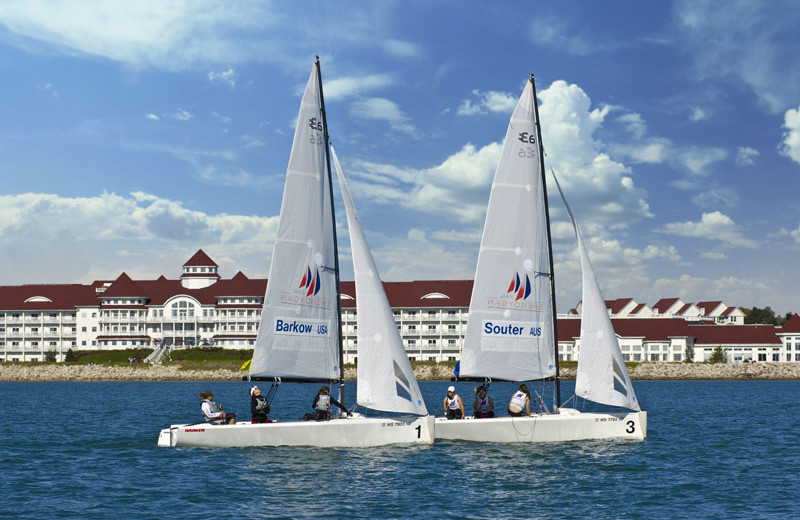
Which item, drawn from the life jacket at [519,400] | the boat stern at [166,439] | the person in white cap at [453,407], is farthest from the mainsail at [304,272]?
the life jacket at [519,400]

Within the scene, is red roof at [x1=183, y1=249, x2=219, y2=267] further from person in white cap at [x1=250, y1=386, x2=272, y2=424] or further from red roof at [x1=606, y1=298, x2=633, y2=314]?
person in white cap at [x1=250, y1=386, x2=272, y2=424]

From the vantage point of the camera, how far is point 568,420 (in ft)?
93.9

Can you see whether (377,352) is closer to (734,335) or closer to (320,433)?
(320,433)

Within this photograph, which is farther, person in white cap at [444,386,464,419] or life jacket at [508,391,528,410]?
person in white cap at [444,386,464,419]

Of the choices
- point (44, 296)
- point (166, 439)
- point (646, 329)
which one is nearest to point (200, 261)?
point (44, 296)

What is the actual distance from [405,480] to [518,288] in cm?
955

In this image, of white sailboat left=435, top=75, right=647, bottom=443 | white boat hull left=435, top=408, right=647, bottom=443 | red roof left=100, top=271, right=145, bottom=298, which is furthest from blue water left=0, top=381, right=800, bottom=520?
red roof left=100, top=271, right=145, bottom=298

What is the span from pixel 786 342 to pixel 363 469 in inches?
5437

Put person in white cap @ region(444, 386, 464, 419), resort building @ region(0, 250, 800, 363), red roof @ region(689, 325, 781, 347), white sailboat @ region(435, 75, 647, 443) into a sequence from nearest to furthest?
person in white cap @ region(444, 386, 464, 419)
white sailboat @ region(435, 75, 647, 443)
resort building @ region(0, 250, 800, 363)
red roof @ region(689, 325, 781, 347)

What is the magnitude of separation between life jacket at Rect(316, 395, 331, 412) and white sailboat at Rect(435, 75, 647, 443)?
4123mm

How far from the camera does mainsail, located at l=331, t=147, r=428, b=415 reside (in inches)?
1100

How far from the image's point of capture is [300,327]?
2855 cm

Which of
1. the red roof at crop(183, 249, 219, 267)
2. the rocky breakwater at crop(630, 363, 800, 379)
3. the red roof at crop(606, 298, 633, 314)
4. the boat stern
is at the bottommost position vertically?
the rocky breakwater at crop(630, 363, 800, 379)

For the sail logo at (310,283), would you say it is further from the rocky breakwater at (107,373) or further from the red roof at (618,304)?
the red roof at (618,304)
